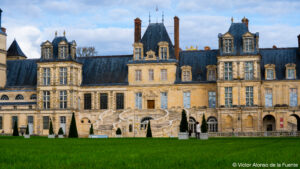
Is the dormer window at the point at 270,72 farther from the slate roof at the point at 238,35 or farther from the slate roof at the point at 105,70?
the slate roof at the point at 105,70

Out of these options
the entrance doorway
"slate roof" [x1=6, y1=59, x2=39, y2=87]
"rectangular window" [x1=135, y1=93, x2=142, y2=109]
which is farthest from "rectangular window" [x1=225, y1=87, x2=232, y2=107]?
"slate roof" [x1=6, y1=59, x2=39, y2=87]

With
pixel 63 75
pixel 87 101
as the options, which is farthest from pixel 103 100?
pixel 63 75

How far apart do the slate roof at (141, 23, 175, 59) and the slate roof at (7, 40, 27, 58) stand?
23554mm

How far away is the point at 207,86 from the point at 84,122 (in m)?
16.3

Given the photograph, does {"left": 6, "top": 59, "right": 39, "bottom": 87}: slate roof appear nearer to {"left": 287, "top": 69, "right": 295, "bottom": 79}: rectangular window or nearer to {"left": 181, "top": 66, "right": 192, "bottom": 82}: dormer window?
{"left": 181, "top": 66, "right": 192, "bottom": 82}: dormer window

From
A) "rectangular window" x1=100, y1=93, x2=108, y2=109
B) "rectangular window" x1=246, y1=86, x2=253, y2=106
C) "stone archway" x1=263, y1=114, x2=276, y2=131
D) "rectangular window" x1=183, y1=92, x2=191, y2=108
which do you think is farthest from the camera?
"rectangular window" x1=100, y1=93, x2=108, y2=109

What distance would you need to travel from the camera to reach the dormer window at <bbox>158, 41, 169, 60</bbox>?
6562 centimetres

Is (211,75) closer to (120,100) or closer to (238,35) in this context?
(238,35)

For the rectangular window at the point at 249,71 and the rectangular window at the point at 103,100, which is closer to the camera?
the rectangular window at the point at 249,71

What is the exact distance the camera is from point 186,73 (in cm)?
6538

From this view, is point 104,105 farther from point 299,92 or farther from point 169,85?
point 299,92

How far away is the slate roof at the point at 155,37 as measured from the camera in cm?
6669

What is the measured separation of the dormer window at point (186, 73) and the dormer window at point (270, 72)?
925cm

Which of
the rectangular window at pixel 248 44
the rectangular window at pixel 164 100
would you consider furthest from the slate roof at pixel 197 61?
the rectangular window at pixel 248 44
